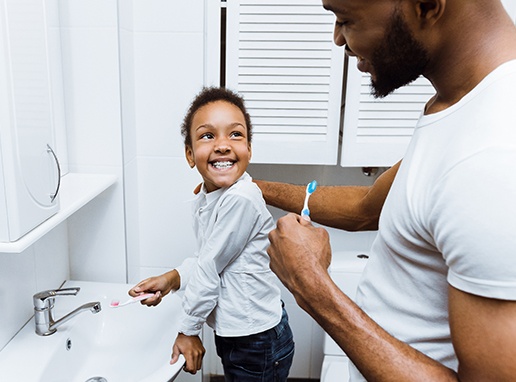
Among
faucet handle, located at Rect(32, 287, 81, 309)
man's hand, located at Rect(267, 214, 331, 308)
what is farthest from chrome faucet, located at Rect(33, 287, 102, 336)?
man's hand, located at Rect(267, 214, 331, 308)

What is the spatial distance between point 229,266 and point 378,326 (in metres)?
0.49

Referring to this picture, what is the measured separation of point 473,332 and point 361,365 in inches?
6.6

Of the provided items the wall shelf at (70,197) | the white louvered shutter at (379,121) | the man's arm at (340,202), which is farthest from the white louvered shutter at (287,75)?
the wall shelf at (70,197)

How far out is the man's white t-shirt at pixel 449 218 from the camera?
1.60 ft

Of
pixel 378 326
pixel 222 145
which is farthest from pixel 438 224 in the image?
pixel 222 145

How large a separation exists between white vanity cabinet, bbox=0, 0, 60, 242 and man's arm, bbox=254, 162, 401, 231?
→ 1.90ft

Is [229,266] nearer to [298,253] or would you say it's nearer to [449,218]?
[298,253]

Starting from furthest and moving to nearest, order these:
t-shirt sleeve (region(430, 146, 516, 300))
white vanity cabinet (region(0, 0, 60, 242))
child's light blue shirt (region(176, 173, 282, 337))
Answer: child's light blue shirt (region(176, 173, 282, 337)) → white vanity cabinet (region(0, 0, 60, 242)) → t-shirt sleeve (region(430, 146, 516, 300))

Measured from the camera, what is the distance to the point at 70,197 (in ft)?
3.84

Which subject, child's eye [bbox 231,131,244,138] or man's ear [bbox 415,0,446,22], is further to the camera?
child's eye [bbox 231,131,244,138]

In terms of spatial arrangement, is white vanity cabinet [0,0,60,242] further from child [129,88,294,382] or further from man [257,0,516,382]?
man [257,0,516,382]

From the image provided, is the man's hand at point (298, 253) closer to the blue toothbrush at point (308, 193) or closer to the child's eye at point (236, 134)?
the blue toothbrush at point (308, 193)

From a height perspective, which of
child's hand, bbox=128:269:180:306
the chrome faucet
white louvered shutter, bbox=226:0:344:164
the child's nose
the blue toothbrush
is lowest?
the chrome faucet

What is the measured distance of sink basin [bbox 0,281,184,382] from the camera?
3.35 ft
